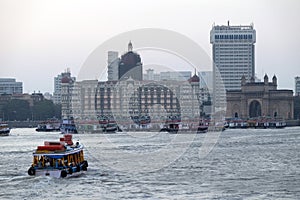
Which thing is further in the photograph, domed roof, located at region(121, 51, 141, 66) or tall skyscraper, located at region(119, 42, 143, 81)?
domed roof, located at region(121, 51, 141, 66)

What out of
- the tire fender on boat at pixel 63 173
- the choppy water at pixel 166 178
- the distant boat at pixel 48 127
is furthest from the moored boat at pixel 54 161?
the distant boat at pixel 48 127

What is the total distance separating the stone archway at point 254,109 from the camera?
134 m

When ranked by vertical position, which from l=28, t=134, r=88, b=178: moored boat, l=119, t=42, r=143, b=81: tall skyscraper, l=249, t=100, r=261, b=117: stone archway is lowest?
l=28, t=134, r=88, b=178: moored boat

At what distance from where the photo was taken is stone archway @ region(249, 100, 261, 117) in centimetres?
13438

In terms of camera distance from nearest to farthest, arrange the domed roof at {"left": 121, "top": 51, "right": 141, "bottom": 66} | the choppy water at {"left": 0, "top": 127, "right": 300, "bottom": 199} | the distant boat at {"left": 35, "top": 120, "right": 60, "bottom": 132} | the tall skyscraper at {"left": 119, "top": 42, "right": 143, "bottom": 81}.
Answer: the choppy water at {"left": 0, "top": 127, "right": 300, "bottom": 199}, the distant boat at {"left": 35, "top": 120, "right": 60, "bottom": 132}, the tall skyscraper at {"left": 119, "top": 42, "right": 143, "bottom": 81}, the domed roof at {"left": 121, "top": 51, "right": 141, "bottom": 66}

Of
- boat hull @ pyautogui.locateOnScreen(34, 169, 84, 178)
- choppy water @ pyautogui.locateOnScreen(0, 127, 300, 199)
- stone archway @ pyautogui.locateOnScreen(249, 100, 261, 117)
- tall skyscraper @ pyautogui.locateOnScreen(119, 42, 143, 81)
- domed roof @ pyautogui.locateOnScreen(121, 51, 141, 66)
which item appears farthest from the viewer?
domed roof @ pyautogui.locateOnScreen(121, 51, 141, 66)

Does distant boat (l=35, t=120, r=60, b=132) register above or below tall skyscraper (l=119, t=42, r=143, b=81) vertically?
below

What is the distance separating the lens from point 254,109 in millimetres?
136750

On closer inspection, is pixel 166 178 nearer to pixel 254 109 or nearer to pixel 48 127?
pixel 48 127

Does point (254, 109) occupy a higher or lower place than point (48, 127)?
higher

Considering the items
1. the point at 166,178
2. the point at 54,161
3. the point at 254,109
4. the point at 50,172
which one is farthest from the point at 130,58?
the point at 166,178

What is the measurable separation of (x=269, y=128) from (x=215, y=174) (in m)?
81.1

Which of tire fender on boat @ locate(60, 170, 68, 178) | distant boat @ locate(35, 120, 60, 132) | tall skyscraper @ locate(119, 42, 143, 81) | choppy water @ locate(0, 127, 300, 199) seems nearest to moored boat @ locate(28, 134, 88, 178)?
tire fender on boat @ locate(60, 170, 68, 178)

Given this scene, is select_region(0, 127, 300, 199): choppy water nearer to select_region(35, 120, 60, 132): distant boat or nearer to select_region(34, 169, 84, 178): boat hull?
select_region(34, 169, 84, 178): boat hull
